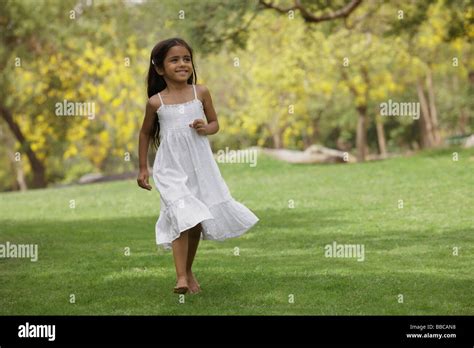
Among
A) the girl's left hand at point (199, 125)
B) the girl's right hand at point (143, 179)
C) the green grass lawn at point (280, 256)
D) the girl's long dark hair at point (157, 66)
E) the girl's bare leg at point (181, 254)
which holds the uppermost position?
the girl's long dark hair at point (157, 66)

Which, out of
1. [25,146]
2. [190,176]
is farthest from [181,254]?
[25,146]

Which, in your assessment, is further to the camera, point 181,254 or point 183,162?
point 183,162

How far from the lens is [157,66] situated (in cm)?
768

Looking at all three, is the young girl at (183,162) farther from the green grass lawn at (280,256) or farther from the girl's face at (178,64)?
the green grass lawn at (280,256)

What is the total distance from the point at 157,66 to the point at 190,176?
952 mm

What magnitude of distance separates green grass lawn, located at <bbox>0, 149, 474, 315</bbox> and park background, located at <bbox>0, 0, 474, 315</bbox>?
0.04 m

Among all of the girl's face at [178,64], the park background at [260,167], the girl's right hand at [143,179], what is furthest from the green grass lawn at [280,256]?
the girl's face at [178,64]

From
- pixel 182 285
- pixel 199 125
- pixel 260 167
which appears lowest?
pixel 182 285

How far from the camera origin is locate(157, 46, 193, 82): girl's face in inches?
295

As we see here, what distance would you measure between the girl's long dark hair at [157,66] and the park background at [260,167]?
1.39 meters

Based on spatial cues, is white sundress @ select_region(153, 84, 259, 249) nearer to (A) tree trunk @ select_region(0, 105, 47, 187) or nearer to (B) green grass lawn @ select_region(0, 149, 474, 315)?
(B) green grass lawn @ select_region(0, 149, 474, 315)

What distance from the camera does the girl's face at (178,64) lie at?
7500 millimetres

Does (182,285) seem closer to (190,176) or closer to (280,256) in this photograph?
(190,176)

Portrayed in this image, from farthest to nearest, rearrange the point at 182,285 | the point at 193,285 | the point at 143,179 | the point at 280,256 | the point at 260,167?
the point at 260,167, the point at 280,256, the point at 193,285, the point at 143,179, the point at 182,285
